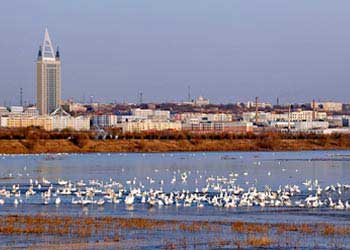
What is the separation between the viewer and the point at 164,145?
362 feet

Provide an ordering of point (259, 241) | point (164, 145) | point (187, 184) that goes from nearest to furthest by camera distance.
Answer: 1. point (259, 241)
2. point (187, 184)
3. point (164, 145)

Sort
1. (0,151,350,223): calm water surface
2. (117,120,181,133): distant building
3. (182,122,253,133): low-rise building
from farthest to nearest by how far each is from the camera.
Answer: (117,120,181,133): distant building < (182,122,253,133): low-rise building < (0,151,350,223): calm water surface

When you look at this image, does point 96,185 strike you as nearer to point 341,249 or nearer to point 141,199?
point 141,199

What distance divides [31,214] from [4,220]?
2.00 metres

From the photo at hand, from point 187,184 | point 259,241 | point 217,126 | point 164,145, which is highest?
point 259,241

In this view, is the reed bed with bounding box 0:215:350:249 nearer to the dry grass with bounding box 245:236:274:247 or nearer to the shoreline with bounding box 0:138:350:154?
the dry grass with bounding box 245:236:274:247

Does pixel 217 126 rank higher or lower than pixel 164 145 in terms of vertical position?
higher

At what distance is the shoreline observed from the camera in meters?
101

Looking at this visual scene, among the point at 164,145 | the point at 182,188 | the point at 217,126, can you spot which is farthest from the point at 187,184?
the point at 217,126

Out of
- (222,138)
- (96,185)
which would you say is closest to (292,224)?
(96,185)

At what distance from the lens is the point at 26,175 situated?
51.7 meters

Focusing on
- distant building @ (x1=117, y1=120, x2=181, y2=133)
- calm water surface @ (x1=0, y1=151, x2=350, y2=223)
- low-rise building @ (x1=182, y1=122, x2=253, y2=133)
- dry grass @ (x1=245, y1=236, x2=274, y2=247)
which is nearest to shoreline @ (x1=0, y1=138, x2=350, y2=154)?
calm water surface @ (x1=0, y1=151, x2=350, y2=223)

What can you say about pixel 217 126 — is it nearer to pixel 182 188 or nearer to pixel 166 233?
pixel 182 188

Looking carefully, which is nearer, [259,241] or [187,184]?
[259,241]
